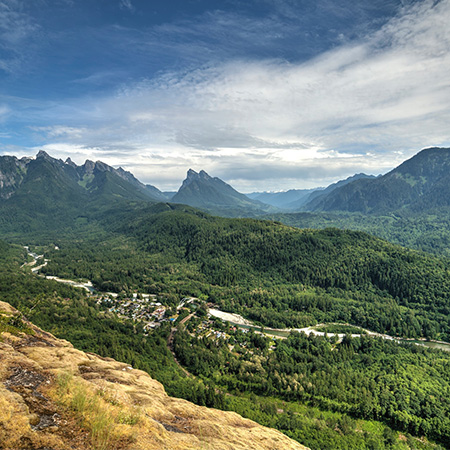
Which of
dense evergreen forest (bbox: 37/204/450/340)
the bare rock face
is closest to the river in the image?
dense evergreen forest (bbox: 37/204/450/340)

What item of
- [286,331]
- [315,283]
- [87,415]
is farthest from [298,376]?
[315,283]

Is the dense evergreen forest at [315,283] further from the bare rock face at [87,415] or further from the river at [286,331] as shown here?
the bare rock face at [87,415]

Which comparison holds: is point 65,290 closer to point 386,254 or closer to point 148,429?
point 148,429

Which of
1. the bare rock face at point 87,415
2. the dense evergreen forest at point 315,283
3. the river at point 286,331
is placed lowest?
the river at point 286,331

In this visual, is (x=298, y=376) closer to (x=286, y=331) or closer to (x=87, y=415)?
(x=286, y=331)

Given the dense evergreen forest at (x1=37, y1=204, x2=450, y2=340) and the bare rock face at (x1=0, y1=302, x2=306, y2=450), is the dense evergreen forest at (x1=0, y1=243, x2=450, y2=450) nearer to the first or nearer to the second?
the dense evergreen forest at (x1=37, y1=204, x2=450, y2=340)

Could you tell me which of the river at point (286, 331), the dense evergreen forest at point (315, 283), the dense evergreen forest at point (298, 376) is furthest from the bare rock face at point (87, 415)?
the dense evergreen forest at point (315, 283)

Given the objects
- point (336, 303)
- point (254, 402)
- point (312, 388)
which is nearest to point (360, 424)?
point (312, 388)
